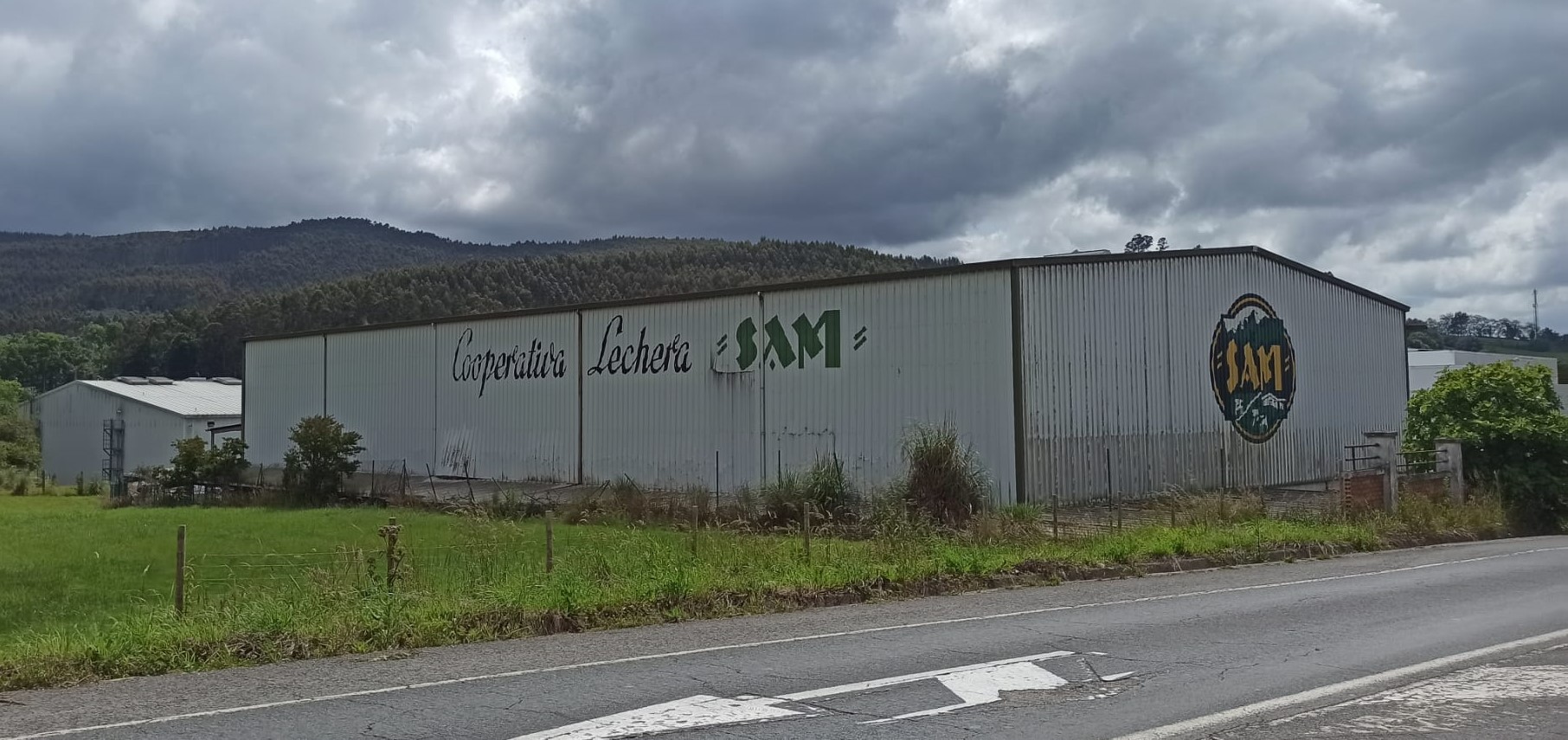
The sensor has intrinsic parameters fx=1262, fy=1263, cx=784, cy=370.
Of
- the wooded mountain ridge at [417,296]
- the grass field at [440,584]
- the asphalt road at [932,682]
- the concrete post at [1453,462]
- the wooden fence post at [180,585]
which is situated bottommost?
the asphalt road at [932,682]

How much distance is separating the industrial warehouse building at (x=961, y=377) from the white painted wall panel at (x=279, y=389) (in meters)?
7.61

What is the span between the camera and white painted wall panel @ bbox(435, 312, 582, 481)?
36.1 meters

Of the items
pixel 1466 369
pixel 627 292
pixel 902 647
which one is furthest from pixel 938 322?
pixel 627 292

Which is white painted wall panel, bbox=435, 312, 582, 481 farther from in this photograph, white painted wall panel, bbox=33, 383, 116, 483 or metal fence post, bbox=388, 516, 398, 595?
white painted wall panel, bbox=33, 383, 116, 483

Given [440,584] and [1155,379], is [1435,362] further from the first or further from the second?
[440,584]

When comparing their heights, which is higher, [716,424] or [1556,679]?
[716,424]

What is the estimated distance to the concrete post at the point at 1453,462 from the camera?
86.6 ft

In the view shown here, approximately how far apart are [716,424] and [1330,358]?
657 inches

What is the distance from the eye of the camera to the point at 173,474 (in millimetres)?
43469

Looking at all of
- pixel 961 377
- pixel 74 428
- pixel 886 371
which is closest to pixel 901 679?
pixel 961 377

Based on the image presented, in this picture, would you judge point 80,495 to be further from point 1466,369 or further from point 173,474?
point 1466,369

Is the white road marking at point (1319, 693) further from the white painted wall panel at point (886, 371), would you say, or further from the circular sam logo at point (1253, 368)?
the circular sam logo at point (1253, 368)

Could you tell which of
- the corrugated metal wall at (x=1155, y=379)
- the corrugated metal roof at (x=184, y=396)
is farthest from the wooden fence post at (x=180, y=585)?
the corrugated metal roof at (x=184, y=396)

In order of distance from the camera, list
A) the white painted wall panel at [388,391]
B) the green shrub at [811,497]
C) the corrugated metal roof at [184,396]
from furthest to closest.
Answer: the corrugated metal roof at [184,396], the white painted wall panel at [388,391], the green shrub at [811,497]
